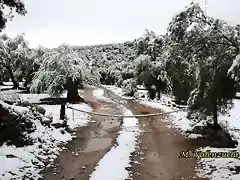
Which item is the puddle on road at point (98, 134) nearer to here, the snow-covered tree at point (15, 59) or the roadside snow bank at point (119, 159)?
the roadside snow bank at point (119, 159)

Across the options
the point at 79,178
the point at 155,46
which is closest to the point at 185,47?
the point at 79,178

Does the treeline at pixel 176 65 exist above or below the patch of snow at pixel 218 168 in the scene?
above

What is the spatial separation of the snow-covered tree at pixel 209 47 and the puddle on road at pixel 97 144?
4102mm

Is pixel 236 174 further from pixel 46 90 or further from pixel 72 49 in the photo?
pixel 72 49

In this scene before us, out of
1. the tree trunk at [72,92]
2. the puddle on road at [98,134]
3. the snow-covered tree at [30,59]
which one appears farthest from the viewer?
the snow-covered tree at [30,59]

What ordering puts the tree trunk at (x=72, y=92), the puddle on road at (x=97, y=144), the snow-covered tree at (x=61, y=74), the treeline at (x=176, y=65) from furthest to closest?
1. the tree trunk at (x=72, y=92)
2. the snow-covered tree at (x=61, y=74)
3. the puddle on road at (x=97, y=144)
4. the treeline at (x=176, y=65)

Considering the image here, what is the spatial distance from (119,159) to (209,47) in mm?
4931

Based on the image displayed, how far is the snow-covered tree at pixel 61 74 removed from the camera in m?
22.1

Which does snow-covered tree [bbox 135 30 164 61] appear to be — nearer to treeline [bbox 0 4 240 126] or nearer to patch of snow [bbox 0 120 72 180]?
treeline [bbox 0 4 240 126]

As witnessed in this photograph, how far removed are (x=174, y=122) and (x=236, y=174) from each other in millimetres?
8572

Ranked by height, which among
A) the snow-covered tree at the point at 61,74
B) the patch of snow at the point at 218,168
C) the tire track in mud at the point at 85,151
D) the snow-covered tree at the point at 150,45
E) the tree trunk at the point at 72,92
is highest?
the snow-covered tree at the point at 150,45

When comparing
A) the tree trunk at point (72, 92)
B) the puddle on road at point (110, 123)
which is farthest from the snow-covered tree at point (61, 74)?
the puddle on road at point (110, 123)

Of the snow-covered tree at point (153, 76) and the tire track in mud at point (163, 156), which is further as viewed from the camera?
the snow-covered tree at point (153, 76)

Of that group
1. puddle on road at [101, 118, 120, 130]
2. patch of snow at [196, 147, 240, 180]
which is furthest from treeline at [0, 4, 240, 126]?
puddle on road at [101, 118, 120, 130]
